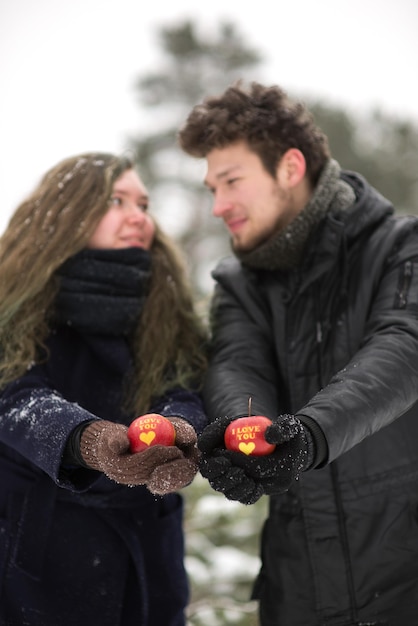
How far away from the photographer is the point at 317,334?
2631 mm

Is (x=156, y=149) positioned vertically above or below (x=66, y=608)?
above

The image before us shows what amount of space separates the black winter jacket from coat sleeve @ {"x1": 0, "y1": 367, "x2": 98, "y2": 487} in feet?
1.84

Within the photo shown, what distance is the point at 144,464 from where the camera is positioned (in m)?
2.05

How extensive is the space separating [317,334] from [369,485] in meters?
0.58

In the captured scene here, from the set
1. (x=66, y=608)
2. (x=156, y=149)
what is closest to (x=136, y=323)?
(x=66, y=608)

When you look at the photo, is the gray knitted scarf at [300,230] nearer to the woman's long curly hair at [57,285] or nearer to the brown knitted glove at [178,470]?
the woman's long curly hair at [57,285]

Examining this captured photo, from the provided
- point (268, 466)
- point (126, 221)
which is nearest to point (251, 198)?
point (126, 221)

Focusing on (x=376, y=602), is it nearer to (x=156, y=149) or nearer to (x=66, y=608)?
(x=66, y=608)

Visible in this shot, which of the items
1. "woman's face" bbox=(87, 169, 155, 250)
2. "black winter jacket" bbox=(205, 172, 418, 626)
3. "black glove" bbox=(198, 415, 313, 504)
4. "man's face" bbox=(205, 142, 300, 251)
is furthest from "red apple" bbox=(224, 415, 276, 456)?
"woman's face" bbox=(87, 169, 155, 250)

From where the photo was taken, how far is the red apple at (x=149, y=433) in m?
2.10

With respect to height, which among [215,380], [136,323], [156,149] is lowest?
[215,380]

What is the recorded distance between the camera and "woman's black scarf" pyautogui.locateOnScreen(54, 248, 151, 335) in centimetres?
285

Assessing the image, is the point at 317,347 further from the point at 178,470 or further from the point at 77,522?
the point at 77,522

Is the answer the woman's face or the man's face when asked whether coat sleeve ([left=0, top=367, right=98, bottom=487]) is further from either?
the man's face
